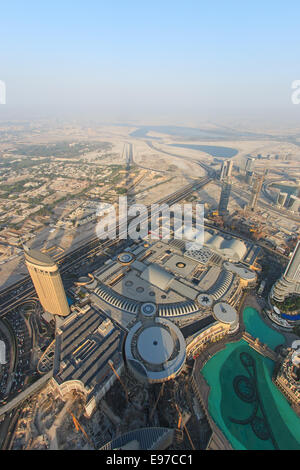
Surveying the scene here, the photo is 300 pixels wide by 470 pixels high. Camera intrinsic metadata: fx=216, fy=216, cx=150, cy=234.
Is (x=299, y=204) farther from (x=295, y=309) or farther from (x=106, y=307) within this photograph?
(x=106, y=307)

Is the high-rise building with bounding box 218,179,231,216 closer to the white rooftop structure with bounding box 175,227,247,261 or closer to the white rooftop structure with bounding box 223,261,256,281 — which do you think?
the white rooftop structure with bounding box 175,227,247,261

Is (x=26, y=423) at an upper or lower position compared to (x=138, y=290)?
lower

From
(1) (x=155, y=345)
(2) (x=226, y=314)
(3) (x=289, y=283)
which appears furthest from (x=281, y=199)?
(1) (x=155, y=345)

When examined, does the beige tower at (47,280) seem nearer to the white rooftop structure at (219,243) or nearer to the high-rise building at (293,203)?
the white rooftop structure at (219,243)

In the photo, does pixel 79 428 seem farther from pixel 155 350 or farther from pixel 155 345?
pixel 155 345

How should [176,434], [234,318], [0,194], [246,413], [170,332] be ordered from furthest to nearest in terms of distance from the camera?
[0,194] < [234,318] < [170,332] < [246,413] < [176,434]

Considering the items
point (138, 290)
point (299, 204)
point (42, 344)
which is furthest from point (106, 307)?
point (299, 204)
